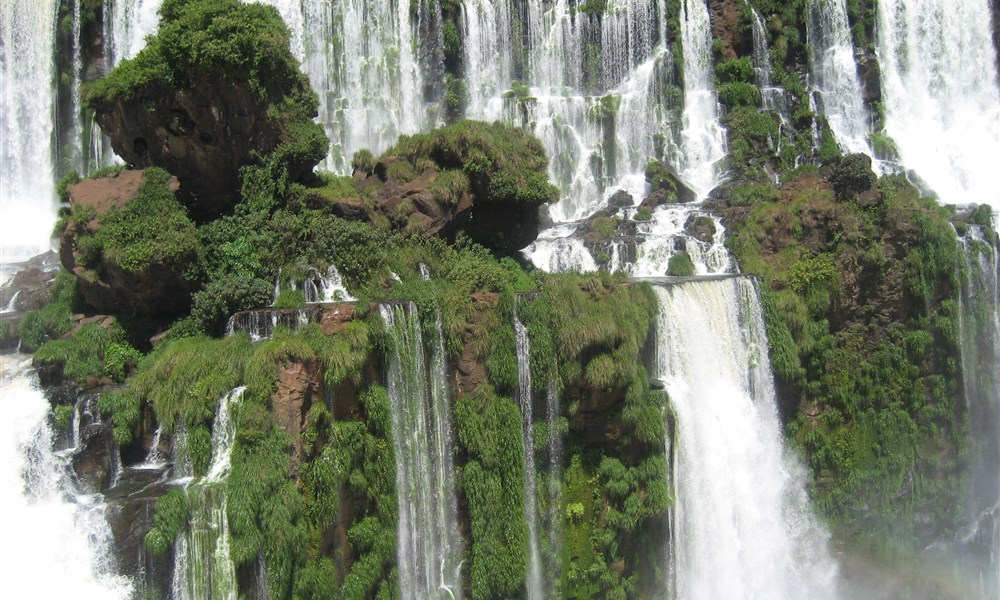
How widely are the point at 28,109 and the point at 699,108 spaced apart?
26.4m

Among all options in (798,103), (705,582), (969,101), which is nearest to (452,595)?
(705,582)

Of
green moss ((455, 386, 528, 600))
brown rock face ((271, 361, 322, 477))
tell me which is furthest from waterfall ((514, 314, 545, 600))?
brown rock face ((271, 361, 322, 477))

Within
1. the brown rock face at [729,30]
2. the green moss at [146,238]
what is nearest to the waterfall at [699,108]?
the brown rock face at [729,30]

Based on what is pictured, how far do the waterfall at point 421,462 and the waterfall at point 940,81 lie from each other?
96.3 ft

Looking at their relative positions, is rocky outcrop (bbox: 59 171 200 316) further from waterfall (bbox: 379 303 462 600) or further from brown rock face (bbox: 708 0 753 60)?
brown rock face (bbox: 708 0 753 60)

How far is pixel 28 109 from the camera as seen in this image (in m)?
33.3

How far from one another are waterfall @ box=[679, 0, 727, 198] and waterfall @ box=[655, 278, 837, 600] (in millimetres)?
13479

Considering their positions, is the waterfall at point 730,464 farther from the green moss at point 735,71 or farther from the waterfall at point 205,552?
the green moss at point 735,71

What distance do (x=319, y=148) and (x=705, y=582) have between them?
13.2 m

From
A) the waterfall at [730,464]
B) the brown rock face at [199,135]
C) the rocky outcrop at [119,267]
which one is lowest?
the waterfall at [730,464]

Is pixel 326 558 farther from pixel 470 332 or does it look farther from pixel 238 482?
pixel 470 332

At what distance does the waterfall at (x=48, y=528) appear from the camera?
43.5 feet

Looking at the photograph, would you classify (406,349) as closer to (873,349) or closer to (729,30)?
(873,349)

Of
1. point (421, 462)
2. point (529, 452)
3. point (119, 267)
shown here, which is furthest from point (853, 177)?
point (119, 267)
